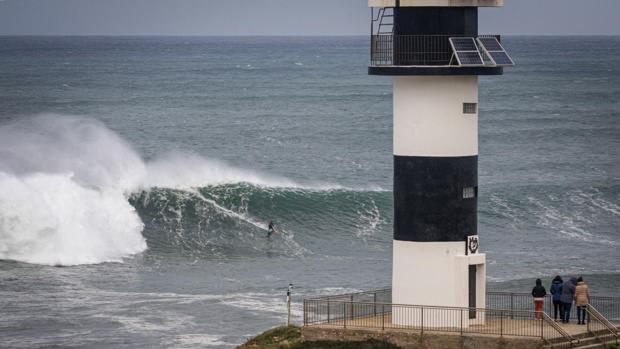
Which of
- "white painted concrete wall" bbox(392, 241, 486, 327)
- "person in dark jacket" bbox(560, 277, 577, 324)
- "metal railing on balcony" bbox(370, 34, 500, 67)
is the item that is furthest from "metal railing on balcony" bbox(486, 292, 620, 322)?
"metal railing on balcony" bbox(370, 34, 500, 67)

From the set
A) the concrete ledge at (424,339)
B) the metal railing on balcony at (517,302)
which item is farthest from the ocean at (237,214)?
the concrete ledge at (424,339)

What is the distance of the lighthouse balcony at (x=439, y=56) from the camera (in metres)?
20.2

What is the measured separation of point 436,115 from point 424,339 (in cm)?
292

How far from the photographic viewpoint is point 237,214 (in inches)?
1688

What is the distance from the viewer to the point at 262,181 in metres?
49.7

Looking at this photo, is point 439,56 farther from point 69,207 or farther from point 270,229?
point 69,207

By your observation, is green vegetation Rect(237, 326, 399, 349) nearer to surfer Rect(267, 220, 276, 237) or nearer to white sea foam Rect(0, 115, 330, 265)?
white sea foam Rect(0, 115, 330, 265)

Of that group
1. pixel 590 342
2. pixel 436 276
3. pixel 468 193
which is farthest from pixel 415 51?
pixel 590 342

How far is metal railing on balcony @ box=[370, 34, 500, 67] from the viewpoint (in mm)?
20281

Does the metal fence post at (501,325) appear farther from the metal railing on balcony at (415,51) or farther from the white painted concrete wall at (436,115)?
the metal railing on balcony at (415,51)

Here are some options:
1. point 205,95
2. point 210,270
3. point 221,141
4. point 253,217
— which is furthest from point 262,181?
point 205,95

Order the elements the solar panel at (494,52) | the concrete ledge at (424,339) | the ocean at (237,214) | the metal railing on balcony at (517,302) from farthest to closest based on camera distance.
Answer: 1. the ocean at (237,214)
2. the metal railing on balcony at (517,302)
3. the solar panel at (494,52)
4. the concrete ledge at (424,339)

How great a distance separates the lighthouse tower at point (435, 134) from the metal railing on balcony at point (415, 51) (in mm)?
13

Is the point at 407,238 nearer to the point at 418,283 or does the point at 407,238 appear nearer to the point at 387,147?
the point at 418,283
